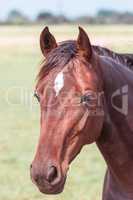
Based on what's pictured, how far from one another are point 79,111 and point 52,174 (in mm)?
422

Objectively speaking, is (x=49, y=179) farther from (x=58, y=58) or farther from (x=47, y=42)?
(x=47, y=42)

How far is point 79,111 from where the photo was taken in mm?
3668

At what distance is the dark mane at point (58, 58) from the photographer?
3745mm

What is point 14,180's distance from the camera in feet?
28.2

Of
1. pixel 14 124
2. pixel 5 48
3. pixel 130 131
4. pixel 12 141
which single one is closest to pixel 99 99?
pixel 130 131

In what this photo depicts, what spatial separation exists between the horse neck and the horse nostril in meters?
0.58

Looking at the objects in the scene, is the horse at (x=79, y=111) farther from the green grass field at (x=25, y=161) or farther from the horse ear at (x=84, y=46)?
the green grass field at (x=25, y=161)

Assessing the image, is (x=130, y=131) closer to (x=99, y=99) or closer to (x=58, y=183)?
(x=99, y=99)

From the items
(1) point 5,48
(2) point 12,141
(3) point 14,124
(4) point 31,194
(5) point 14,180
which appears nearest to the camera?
(4) point 31,194

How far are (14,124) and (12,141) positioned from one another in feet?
7.49

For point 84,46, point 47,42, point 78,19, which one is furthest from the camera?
point 78,19
